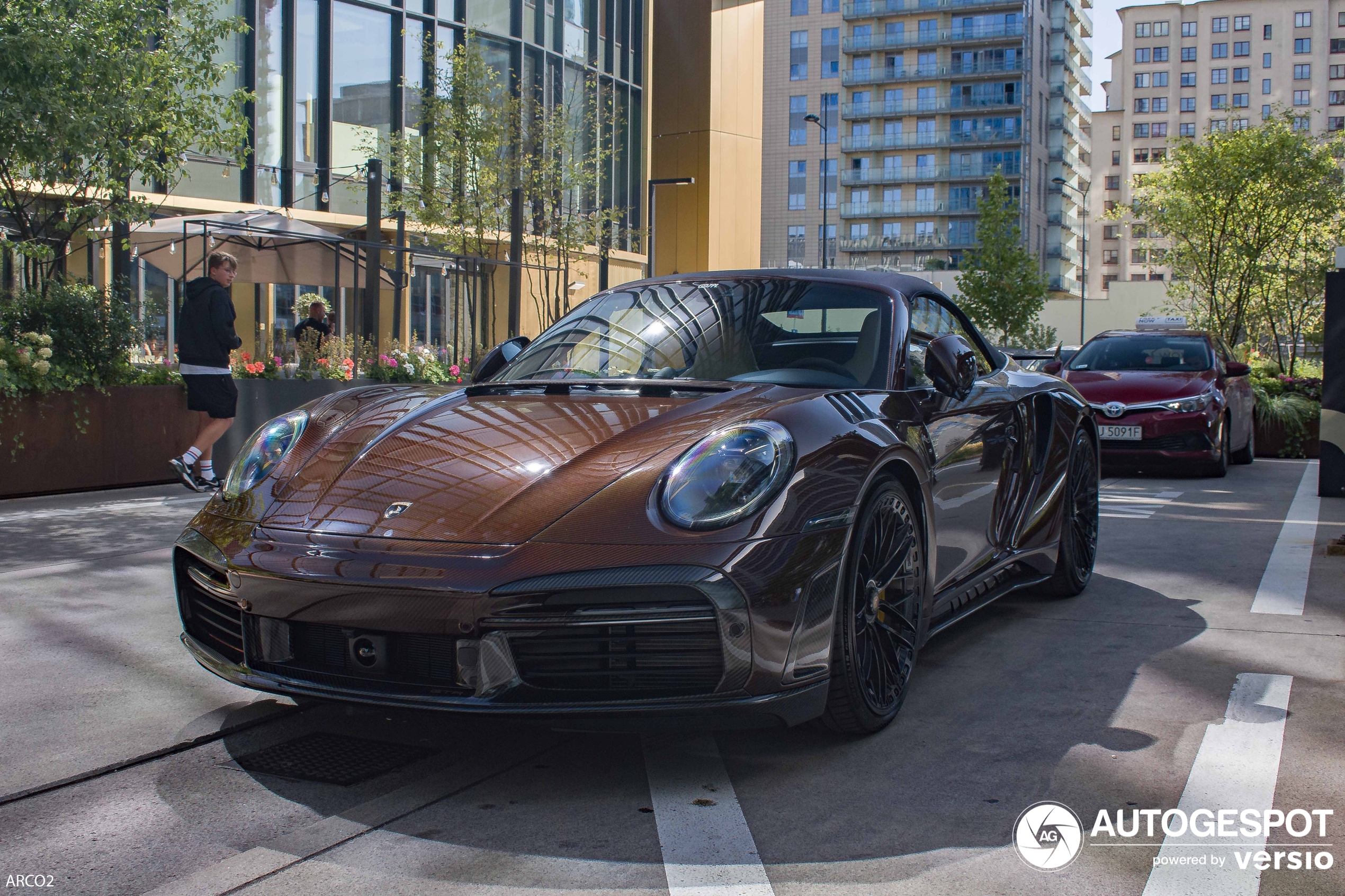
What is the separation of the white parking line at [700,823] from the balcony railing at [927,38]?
100 m

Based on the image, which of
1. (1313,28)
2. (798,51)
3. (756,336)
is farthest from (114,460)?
(1313,28)

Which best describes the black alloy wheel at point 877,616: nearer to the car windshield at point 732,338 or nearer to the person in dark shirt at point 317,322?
the car windshield at point 732,338

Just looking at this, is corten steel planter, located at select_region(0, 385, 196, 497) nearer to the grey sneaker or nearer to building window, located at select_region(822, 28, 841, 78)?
the grey sneaker

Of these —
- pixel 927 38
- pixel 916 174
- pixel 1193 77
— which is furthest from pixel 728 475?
pixel 1193 77

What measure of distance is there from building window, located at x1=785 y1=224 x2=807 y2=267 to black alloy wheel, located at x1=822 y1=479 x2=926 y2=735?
312 feet

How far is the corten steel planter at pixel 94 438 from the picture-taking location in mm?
8891

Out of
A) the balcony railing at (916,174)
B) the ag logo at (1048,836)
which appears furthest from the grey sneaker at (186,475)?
the balcony railing at (916,174)

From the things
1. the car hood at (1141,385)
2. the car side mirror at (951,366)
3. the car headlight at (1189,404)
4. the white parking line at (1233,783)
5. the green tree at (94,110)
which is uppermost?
the green tree at (94,110)

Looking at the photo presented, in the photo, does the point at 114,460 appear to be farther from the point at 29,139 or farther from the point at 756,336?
the point at 756,336

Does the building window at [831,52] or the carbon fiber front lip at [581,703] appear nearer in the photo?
the carbon fiber front lip at [581,703]

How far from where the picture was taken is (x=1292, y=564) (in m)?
6.32

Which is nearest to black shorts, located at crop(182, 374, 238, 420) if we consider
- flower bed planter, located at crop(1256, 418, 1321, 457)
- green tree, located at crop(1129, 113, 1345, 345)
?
Answer: flower bed planter, located at crop(1256, 418, 1321, 457)

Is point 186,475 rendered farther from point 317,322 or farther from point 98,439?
point 317,322

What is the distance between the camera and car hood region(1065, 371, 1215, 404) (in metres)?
11.6
